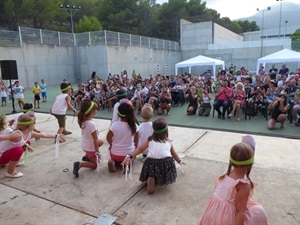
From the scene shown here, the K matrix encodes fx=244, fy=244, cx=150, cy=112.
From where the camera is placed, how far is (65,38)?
75.4 ft

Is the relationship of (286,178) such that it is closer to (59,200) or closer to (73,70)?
(59,200)

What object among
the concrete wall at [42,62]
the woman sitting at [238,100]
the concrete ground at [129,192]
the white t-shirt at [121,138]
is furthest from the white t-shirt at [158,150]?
the concrete wall at [42,62]

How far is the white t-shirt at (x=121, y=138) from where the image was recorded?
3709 millimetres

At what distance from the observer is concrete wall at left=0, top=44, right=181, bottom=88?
65.0ft

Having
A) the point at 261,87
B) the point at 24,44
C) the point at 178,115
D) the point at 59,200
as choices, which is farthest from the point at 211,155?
the point at 24,44

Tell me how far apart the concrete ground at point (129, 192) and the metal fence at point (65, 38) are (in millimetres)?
17638

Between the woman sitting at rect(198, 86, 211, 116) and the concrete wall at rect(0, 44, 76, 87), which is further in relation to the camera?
the concrete wall at rect(0, 44, 76, 87)

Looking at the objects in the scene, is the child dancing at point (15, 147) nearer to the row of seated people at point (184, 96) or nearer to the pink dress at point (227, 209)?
the pink dress at point (227, 209)

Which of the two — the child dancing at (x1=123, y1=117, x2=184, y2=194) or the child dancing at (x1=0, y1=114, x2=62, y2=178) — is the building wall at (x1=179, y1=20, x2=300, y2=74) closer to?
the child dancing at (x1=123, y1=117, x2=184, y2=194)

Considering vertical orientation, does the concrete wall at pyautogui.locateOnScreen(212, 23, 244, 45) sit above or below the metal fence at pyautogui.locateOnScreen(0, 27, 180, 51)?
above

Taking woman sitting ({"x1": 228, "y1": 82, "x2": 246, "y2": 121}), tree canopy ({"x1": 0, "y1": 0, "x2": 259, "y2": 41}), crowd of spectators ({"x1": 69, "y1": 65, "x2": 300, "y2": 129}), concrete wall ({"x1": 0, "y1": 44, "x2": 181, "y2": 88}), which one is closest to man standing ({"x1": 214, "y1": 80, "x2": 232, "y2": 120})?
crowd of spectators ({"x1": 69, "y1": 65, "x2": 300, "y2": 129})

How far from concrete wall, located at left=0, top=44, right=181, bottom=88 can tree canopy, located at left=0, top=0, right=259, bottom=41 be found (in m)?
10.9

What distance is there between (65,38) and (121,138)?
21.9 m

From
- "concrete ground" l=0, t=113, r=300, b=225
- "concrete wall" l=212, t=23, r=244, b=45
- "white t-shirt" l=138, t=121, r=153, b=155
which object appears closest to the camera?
"concrete ground" l=0, t=113, r=300, b=225
